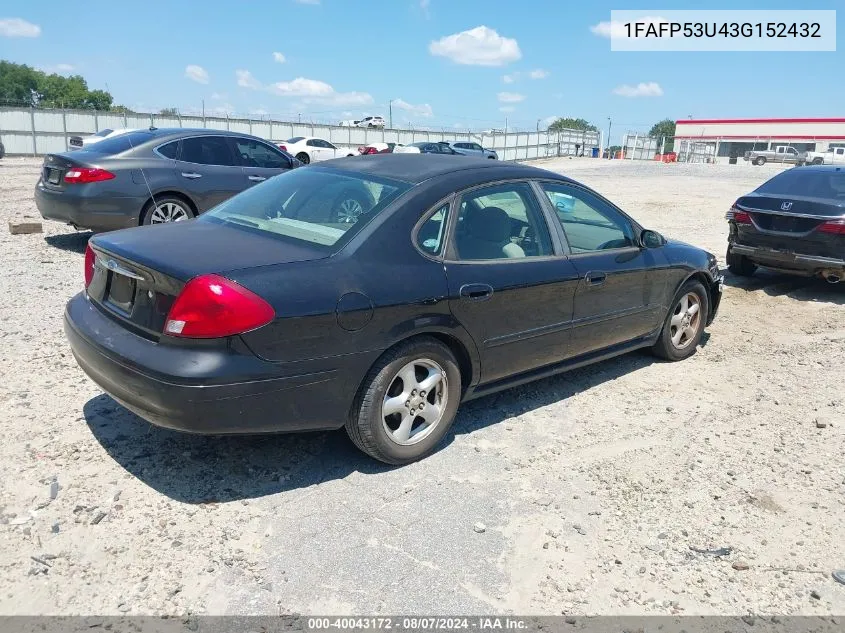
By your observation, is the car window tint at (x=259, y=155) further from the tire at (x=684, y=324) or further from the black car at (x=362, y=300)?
the tire at (x=684, y=324)

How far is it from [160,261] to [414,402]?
147 cm

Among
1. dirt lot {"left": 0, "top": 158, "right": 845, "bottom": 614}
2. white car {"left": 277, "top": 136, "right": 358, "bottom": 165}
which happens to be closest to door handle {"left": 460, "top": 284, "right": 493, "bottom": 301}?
dirt lot {"left": 0, "top": 158, "right": 845, "bottom": 614}

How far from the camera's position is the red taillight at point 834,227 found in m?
7.38

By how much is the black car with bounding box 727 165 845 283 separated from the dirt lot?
9.88 feet

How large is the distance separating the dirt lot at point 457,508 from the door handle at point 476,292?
90 cm

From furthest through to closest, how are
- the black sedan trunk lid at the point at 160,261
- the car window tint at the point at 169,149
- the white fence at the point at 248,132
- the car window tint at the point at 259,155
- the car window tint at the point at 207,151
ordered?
the white fence at the point at 248,132, the car window tint at the point at 259,155, the car window tint at the point at 207,151, the car window tint at the point at 169,149, the black sedan trunk lid at the point at 160,261

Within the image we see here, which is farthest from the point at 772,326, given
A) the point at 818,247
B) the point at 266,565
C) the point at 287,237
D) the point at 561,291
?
the point at 266,565

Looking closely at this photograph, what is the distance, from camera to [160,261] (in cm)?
322

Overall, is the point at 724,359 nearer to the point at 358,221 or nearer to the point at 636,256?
the point at 636,256

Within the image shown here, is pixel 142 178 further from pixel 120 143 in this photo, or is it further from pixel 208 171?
pixel 208 171

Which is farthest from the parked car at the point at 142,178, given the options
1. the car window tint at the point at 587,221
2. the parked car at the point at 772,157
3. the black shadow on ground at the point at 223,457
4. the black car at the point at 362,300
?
the parked car at the point at 772,157

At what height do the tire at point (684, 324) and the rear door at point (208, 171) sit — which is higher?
the rear door at point (208, 171)

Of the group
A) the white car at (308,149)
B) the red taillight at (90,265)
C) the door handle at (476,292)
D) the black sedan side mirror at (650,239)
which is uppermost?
the white car at (308,149)

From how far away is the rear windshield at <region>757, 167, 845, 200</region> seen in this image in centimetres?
807
